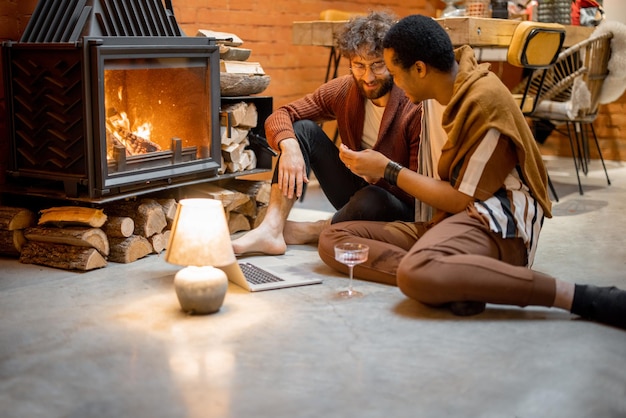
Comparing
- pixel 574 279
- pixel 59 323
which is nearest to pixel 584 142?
pixel 574 279

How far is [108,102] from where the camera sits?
3.29 m

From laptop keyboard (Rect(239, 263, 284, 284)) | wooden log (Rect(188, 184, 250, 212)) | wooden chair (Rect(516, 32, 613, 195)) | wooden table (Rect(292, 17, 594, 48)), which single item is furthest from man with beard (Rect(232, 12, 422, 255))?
wooden chair (Rect(516, 32, 613, 195))

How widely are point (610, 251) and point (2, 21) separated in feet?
8.66

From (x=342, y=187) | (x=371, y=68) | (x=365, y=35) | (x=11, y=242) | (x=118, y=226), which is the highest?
(x=365, y=35)

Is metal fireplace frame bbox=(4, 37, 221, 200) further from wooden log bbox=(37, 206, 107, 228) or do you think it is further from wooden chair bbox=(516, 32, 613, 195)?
wooden chair bbox=(516, 32, 613, 195)

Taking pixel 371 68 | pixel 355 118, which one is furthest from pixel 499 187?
pixel 355 118

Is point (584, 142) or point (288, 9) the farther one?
point (584, 142)

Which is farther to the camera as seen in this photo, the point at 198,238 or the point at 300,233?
the point at 300,233

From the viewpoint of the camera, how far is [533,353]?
224cm

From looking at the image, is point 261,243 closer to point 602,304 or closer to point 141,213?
point 141,213

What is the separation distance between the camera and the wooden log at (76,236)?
3.06 m

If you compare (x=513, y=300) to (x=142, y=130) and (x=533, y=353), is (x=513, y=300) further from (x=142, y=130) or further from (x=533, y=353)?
(x=142, y=130)

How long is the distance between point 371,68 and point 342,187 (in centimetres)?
57

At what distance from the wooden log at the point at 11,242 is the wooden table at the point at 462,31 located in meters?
2.00
